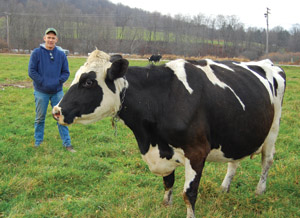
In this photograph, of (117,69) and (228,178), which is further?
(228,178)

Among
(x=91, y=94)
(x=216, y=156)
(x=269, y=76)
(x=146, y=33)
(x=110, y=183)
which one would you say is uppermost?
(x=146, y=33)

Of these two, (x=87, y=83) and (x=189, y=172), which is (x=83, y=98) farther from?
(x=189, y=172)

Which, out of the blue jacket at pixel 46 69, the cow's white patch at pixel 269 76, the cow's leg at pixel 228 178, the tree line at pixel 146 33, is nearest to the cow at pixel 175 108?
the cow's white patch at pixel 269 76

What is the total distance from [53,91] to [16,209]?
2690 millimetres

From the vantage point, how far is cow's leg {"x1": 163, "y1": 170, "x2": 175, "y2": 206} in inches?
149

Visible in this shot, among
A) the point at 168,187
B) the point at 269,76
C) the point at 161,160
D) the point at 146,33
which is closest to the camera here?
the point at 161,160

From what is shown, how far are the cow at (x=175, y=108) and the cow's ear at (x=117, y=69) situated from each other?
0.03 feet

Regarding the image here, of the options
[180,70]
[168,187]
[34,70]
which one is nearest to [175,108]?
[180,70]

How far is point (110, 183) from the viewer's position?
175 inches

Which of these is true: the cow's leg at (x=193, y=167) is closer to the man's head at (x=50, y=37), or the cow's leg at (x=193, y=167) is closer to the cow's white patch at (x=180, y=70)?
the cow's white patch at (x=180, y=70)

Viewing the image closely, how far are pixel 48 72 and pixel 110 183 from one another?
8.65ft

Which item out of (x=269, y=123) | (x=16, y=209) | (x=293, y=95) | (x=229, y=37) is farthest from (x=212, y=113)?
(x=229, y=37)

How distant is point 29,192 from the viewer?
13.3 ft

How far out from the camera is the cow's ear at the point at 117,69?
285 cm
